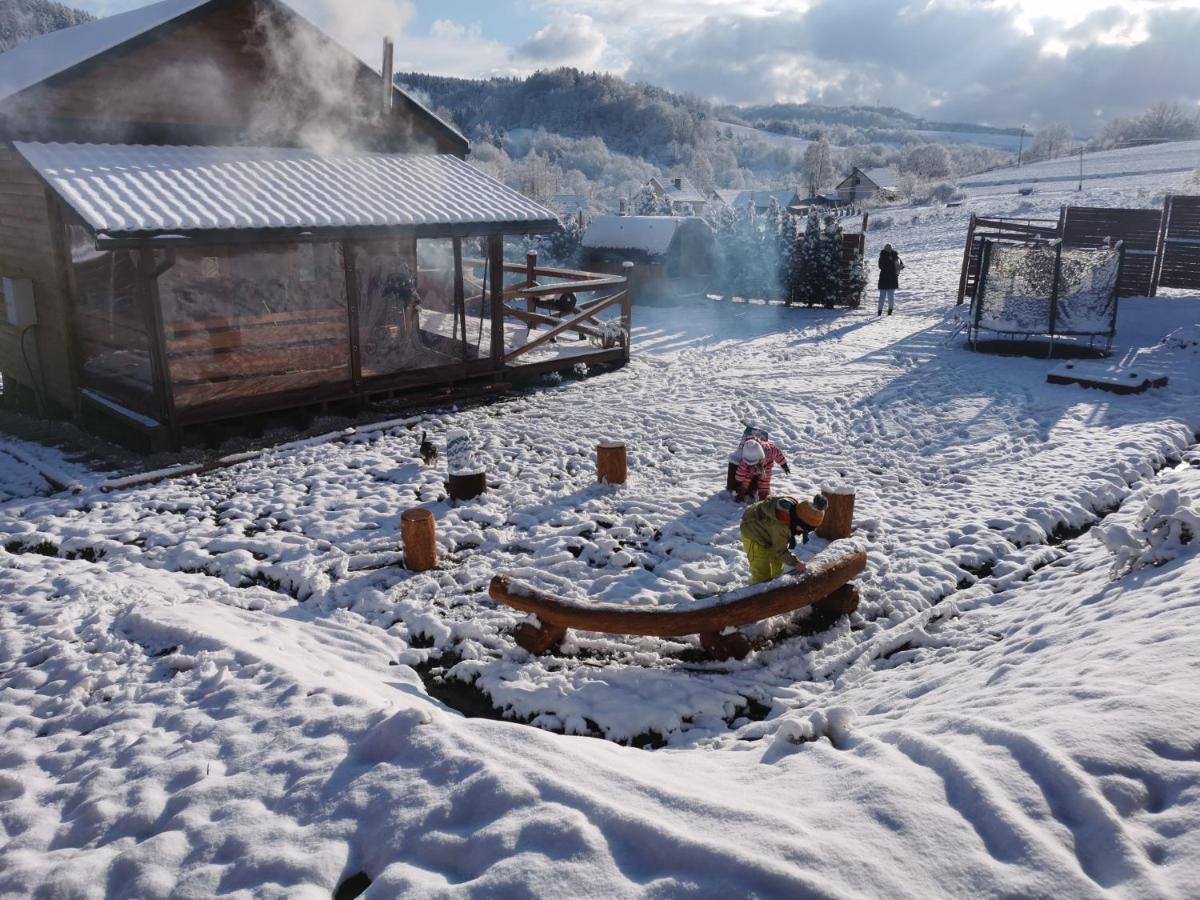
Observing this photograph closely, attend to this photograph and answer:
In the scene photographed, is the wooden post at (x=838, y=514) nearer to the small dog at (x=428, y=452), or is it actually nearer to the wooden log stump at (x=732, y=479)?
the wooden log stump at (x=732, y=479)

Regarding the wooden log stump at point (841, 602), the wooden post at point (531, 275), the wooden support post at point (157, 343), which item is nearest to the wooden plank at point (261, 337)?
the wooden support post at point (157, 343)

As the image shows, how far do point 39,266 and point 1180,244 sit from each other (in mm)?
24390

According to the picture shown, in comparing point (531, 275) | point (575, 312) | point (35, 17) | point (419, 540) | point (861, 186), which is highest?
point (35, 17)

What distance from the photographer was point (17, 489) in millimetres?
9711

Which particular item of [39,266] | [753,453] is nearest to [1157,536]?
[753,453]

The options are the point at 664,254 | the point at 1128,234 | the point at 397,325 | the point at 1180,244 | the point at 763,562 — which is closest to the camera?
the point at 763,562

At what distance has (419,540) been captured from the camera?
747 centimetres

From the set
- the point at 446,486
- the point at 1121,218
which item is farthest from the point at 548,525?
the point at 1121,218

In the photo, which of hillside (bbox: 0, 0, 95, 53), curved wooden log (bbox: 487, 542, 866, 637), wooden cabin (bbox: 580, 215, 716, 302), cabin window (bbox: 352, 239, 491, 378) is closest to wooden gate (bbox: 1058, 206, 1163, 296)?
wooden cabin (bbox: 580, 215, 716, 302)

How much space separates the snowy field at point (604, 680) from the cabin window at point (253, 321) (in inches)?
66.3

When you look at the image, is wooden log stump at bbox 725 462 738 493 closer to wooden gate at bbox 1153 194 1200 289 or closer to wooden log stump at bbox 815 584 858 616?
wooden log stump at bbox 815 584 858 616

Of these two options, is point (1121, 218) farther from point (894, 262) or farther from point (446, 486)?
point (446, 486)

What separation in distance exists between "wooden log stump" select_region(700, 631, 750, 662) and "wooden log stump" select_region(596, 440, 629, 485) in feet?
11.6

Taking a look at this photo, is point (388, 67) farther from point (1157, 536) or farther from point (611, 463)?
point (1157, 536)
